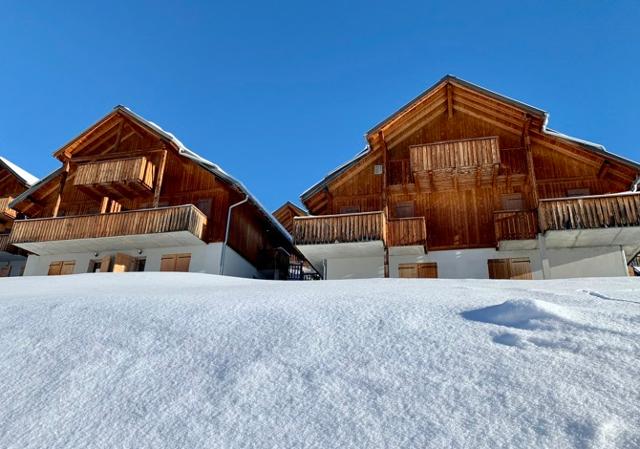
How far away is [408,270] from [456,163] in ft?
14.6

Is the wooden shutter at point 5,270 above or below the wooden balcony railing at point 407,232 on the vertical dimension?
below

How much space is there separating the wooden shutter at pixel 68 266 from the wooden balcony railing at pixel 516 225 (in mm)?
18575

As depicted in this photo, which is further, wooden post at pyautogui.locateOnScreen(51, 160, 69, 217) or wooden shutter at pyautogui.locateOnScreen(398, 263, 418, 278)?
wooden post at pyautogui.locateOnScreen(51, 160, 69, 217)

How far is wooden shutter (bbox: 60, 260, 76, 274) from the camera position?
22.5 meters

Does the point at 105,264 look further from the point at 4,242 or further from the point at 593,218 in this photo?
the point at 593,218

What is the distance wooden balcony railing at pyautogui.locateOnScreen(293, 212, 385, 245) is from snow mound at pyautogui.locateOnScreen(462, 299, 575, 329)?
41.3 feet

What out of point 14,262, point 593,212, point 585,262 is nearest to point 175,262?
point 14,262

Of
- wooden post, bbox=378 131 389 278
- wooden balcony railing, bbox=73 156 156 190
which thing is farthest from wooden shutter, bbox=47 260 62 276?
wooden post, bbox=378 131 389 278

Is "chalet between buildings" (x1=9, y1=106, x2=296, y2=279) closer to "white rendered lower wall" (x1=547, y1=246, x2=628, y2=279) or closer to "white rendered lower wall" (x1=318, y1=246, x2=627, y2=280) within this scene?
"white rendered lower wall" (x1=318, y1=246, x2=627, y2=280)

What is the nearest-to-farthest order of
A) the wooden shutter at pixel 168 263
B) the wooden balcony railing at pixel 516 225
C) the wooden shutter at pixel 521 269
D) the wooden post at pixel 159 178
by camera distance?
the wooden balcony railing at pixel 516 225 < the wooden shutter at pixel 521 269 < the wooden shutter at pixel 168 263 < the wooden post at pixel 159 178

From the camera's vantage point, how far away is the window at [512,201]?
1873 cm

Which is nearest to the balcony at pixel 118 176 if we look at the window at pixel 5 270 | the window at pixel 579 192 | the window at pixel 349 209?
the window at pixel 5 270

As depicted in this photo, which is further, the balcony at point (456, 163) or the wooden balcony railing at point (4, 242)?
the wooden balcony railing at point (4, 242)

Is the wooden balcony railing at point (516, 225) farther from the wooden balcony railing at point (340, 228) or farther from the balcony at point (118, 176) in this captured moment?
the balcony at point (118, 176)
